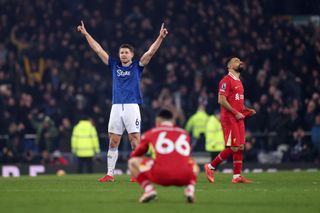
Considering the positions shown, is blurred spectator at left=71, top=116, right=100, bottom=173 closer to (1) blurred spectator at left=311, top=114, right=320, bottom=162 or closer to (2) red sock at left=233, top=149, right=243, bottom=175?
(1) blurred spectator at left=311, top=114, right=320, bottom=162

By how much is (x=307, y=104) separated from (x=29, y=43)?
31.7ft

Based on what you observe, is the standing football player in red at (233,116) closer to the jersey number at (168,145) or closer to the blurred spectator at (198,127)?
the jersey number at (168,145)

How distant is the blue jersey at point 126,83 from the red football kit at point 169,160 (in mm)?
5037

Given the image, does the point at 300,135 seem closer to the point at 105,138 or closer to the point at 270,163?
the point at 270,163

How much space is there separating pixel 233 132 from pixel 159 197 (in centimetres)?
401

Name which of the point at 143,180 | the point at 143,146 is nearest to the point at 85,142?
the point at 143,146

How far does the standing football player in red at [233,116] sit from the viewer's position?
61.0 feet

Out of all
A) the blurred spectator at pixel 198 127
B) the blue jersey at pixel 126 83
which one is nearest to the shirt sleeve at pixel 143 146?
the blue jersey at pixel 126 83

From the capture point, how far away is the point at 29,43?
Result: 3453 cm

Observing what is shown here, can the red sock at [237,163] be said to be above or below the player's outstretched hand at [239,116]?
below

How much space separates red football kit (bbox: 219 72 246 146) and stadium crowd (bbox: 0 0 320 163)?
1246 cm

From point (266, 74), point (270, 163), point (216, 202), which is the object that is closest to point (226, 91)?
point (216, 202)

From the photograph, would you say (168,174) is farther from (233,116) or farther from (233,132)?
(233,116)

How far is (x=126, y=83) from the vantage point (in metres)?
18.5
